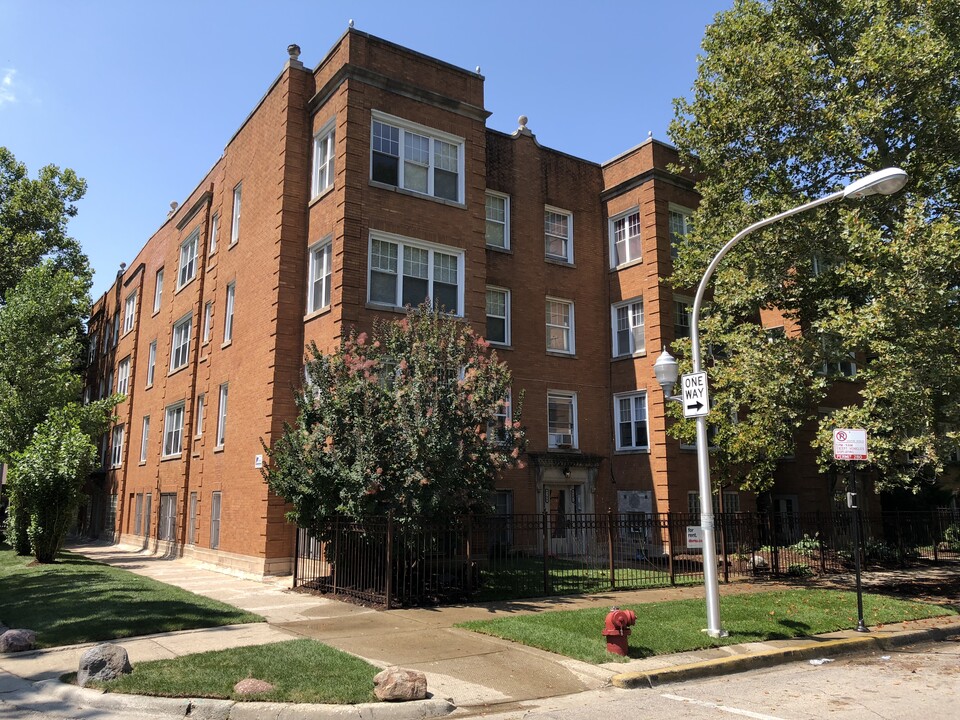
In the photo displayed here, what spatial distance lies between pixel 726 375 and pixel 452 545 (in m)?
7.66

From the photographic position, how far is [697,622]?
37.9 feet

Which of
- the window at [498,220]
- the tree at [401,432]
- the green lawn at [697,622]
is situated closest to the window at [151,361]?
the window at [498,220]

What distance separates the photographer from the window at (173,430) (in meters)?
26.9

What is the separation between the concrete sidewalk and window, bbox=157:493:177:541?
42.5ft

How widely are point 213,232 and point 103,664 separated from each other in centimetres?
2067

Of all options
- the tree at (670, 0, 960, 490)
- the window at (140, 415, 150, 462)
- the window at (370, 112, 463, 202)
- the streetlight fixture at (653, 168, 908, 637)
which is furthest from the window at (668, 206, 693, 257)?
the window at (140, 415, 150, 462)

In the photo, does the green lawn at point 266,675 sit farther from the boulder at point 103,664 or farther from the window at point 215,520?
the window at point 215,520

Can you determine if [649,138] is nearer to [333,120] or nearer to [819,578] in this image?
[333,120]

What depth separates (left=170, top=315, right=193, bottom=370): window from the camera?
2764cm

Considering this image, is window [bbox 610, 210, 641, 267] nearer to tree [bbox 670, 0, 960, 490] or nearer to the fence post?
tree [bbox 670, 0, 960, 490]

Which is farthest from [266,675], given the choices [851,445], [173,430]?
[173,430]

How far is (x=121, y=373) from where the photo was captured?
124 feet

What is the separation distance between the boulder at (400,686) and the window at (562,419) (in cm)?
1508

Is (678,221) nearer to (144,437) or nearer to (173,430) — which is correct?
(173,430)
